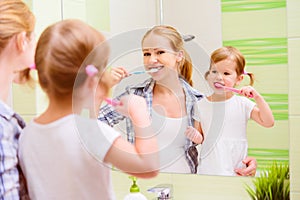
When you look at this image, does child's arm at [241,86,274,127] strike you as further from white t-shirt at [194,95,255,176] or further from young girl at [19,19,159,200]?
young girl at [19,19,159,200]

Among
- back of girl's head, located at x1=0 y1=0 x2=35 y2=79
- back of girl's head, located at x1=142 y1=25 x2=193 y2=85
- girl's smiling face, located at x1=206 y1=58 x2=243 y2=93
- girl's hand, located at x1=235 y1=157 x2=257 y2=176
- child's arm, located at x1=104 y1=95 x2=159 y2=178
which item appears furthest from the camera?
girl's hand, located at x1=235 y1=157 x2=257 y2=176

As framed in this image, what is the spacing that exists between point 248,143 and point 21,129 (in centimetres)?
69

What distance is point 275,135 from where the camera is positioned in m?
1.33

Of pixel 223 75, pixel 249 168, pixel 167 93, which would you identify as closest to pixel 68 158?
pixel 167 93

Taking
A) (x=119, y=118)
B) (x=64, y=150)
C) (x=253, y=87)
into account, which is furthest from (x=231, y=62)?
(x=64, y=150)

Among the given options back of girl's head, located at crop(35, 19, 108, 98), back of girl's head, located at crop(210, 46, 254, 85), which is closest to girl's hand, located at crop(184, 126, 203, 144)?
back of girl's head, located at crop(210, 46, 254, 85)

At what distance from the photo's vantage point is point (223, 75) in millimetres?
1273

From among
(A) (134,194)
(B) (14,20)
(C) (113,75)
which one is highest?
(B) (14,20)

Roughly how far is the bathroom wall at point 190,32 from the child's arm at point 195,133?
0.20 meters

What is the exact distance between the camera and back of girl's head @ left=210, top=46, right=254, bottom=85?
1.32 metres

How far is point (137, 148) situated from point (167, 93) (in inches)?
9.1

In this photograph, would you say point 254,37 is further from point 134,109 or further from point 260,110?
point 134,109

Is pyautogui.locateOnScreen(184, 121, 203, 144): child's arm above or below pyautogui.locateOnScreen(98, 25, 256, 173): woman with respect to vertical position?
below

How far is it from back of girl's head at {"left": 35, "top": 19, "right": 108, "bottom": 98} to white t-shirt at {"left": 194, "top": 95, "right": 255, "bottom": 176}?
50 centimetres
